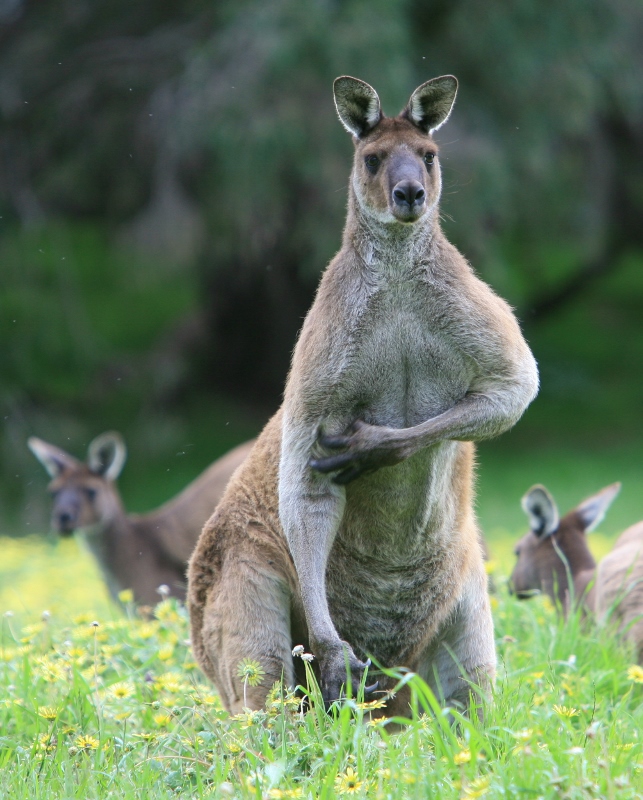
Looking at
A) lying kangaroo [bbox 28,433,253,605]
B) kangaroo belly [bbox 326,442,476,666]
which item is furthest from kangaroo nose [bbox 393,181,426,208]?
lying kangaroo [bbox 28,433,253,605]

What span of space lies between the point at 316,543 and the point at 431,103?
57.9 inches

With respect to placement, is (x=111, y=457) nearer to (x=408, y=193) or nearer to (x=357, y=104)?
(x=357, y=104)

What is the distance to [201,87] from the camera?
36.3 ft

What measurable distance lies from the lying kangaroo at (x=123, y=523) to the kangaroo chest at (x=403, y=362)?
159 inches

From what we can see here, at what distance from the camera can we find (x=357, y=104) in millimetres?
3633

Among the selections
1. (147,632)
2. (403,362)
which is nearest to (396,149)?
(403,362)

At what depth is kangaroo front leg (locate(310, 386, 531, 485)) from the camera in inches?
130

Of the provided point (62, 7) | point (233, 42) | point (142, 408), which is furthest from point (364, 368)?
point (142, 408)

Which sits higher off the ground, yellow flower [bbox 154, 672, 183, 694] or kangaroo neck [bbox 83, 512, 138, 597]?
kangaroo neck [bbox 83, 512, 138, 597]

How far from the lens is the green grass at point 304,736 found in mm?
2736

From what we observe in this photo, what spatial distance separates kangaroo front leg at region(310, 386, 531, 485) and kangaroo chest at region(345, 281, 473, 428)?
0.29 feet

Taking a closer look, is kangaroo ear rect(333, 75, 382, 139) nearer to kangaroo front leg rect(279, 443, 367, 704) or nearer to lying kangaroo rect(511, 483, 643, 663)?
kangaroo front leg rect(279, 443, 367, 704)

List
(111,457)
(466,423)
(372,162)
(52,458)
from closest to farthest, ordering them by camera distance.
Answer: (466,423) < (372,162) < (52,458) < (111,457)

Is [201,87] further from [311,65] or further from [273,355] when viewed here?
[273,355]
